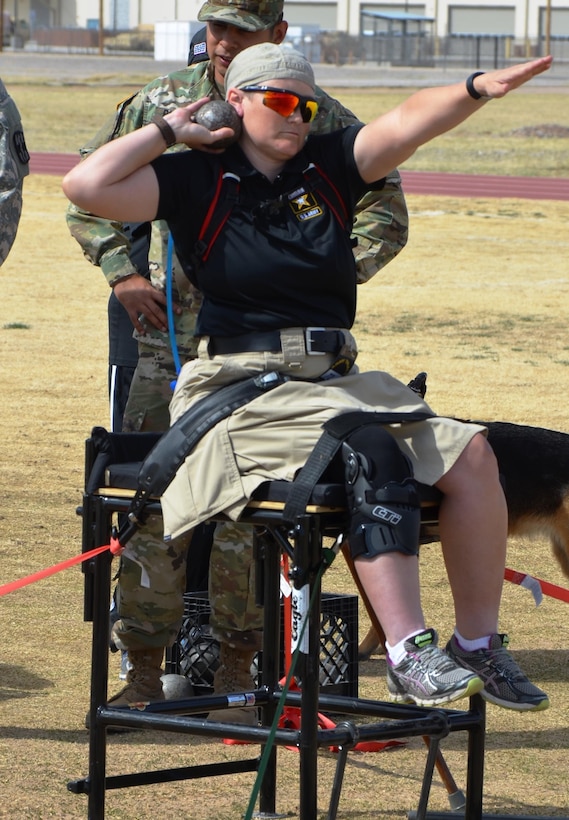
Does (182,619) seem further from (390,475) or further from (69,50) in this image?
(69,50)

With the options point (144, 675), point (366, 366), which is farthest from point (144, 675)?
point (366, 366)

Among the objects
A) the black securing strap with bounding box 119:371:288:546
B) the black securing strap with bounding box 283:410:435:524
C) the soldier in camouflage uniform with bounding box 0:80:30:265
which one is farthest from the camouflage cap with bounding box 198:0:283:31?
the black securing strap with bounding box 283:410:435:524

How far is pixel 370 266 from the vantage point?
5.09m

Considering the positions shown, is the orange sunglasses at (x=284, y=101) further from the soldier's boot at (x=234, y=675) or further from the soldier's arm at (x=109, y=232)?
the soldier's boot at (x=234, y=675)

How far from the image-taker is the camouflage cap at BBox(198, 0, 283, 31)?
15.4 feet

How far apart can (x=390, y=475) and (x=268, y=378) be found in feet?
1.47

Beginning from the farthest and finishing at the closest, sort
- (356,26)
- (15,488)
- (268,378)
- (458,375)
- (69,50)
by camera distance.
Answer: (356,26)
(69,50)
(458,375)
(15,488)
(268,378)

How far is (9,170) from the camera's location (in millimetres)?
5379


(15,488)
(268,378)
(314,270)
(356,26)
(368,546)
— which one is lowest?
(15,488)

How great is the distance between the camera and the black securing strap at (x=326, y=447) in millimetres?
Answer: 3240

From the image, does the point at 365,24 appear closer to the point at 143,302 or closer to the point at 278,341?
the point at 143,302

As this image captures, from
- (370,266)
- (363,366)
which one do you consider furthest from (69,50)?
(370,266)

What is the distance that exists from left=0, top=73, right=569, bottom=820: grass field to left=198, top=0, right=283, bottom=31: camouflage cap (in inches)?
90.3

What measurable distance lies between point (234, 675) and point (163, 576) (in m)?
0.43
